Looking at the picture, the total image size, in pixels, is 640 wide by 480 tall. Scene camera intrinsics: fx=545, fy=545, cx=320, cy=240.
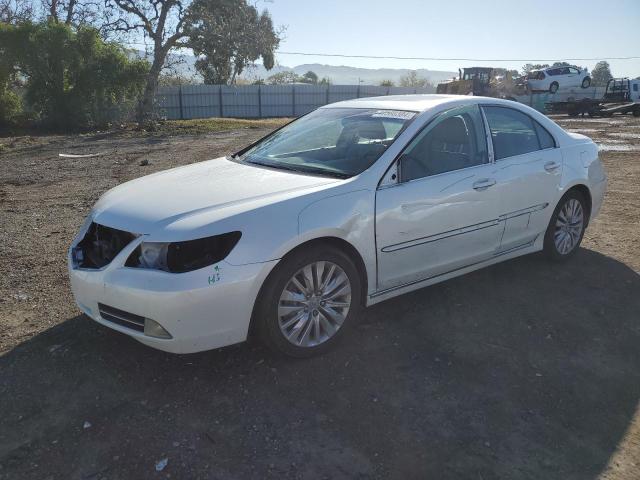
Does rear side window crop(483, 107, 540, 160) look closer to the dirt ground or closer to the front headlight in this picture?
the dirt ground

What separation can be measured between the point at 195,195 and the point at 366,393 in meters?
1.60

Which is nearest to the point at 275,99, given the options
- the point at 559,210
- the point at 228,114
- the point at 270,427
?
the point at 228,114

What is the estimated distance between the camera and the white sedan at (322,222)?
9.91ft

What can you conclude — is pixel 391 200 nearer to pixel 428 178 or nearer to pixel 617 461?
pixel 428 178

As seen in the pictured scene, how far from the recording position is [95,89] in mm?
20953

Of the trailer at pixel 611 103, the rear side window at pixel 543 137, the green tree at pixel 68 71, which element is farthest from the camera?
the trailer at pixel 611 103

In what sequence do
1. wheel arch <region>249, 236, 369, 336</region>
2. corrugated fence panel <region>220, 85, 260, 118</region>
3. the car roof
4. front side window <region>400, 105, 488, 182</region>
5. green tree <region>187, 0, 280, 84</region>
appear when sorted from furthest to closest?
corrugated fence panel <region>220, 85, 260, 118</region> < green tree <region>187, 0, 280, 84</region> < the car roof < front side window <region>400, 105, 488, 182</region> < wheel arch <region>249, 236, 369, 336</region>

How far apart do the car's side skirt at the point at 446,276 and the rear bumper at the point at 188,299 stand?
38.9 inches

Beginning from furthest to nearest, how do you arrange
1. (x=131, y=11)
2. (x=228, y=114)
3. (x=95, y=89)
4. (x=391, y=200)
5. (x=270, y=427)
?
1. (x=228, y=114)
2. (x=131, y=11)
3. (x=95, y=89)
4. (x=391, y=200)
5. (x=270, y=427)

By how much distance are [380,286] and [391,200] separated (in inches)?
23.4

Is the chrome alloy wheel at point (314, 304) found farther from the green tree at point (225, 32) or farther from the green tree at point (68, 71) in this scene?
the green tree at point (225, 32)

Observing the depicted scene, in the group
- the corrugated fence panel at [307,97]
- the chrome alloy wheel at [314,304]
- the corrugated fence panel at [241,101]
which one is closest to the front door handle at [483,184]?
the chrome alloy wheel at [314,304]

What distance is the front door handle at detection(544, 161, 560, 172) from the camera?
4785 mm

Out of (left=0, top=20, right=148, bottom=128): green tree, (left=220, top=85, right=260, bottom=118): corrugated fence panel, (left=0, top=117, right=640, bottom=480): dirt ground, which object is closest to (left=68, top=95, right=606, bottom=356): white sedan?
(left=0, top=117, right=640, bottom=480): dirt ground
